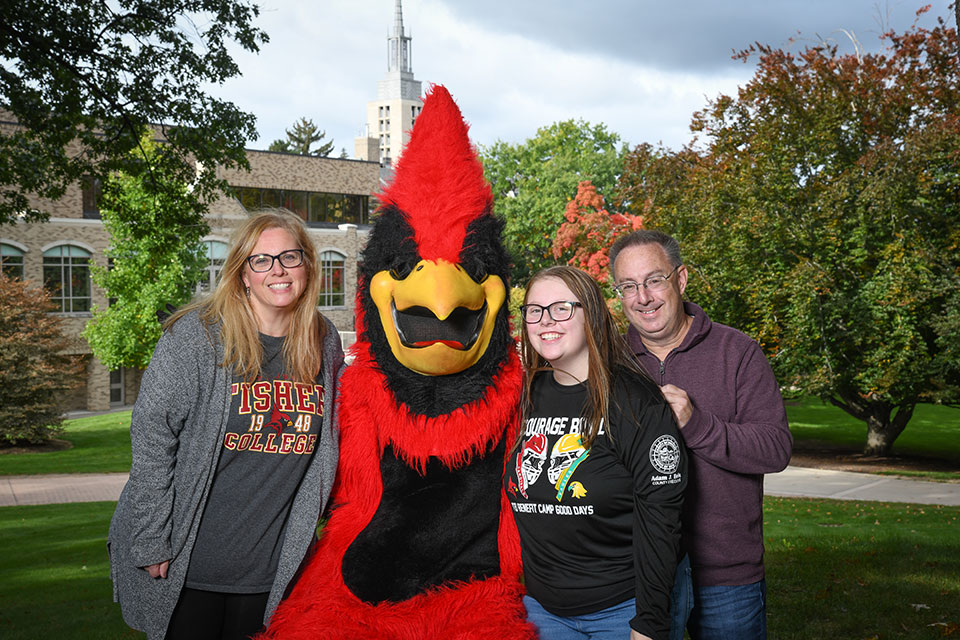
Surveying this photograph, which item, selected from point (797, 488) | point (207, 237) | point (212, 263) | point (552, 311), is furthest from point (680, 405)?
point (207, 237)

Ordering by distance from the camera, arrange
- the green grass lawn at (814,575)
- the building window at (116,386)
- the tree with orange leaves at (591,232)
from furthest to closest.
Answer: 1. the building window at (116,386)
2. the tree with orange leaves at (591,232)
3. the green grass lawn at (814,575)

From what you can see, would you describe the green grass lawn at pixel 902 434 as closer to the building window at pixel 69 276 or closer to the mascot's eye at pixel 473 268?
the mascot's eye at pixel 473 268

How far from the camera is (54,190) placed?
7.86 metres

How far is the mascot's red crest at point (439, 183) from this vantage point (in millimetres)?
2775

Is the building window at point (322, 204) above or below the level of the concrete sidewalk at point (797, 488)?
above

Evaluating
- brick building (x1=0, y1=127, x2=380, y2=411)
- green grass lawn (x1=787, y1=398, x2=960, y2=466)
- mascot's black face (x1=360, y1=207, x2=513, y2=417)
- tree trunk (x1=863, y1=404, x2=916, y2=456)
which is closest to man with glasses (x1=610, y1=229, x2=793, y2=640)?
mascot's black face (x1=360, y1=207, x2=513, y2=417)

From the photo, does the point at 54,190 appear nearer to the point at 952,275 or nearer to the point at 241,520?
the point at 241,520

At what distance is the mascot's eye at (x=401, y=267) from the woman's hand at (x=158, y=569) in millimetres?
1197

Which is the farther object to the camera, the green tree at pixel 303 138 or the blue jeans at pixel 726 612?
the green tree at pixel 303 138

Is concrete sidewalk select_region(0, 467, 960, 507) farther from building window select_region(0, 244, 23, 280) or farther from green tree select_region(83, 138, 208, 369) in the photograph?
building window select_region(0, 244, 23, 280)

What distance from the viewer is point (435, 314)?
2.65 metres

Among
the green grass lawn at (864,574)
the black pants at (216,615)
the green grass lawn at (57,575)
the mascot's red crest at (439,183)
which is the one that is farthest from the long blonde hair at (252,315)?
the green grass lawn at (864,574)

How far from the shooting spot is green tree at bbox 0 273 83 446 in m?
17.2

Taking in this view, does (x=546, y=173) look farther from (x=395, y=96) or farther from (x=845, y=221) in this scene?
(x=395, y=96)
